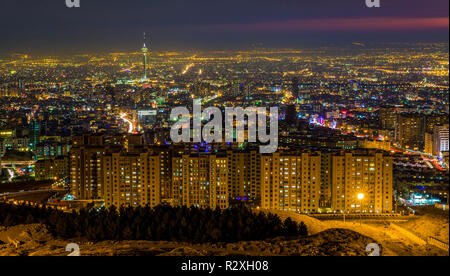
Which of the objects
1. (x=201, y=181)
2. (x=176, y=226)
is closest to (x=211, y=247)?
(x=176, y=226)

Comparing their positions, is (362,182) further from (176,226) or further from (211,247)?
(211,247)

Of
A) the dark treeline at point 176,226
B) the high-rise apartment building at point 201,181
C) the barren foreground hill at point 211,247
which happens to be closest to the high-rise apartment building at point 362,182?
the high-rise apartment building at point 201,181

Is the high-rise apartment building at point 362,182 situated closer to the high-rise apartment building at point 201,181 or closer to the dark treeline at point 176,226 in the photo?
the high-rise apartment building at point 201,181

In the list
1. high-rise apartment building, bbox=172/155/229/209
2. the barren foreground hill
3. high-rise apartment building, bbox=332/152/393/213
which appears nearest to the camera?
the barren foreground hill
